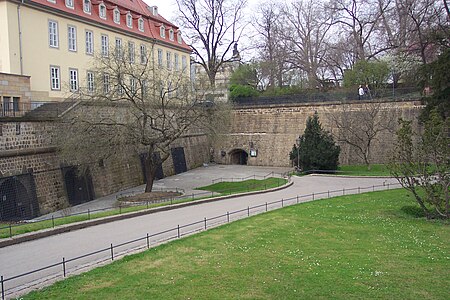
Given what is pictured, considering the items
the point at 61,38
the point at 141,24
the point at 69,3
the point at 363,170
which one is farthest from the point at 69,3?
the point at 363,170

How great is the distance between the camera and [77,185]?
2491 centimetres

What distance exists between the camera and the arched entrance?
42.9 m

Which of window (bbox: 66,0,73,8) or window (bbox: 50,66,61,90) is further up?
window (bbox: 66,0,73,8)

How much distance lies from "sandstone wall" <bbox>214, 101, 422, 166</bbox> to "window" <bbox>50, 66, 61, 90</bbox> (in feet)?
43.8

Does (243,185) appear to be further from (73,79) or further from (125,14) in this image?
(125,14)

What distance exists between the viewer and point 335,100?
127 feet

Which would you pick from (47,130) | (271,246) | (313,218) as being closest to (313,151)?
(313,218)

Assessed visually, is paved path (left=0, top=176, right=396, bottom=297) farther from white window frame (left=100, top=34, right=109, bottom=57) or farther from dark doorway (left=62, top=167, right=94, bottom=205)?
white window frame (left=100, top=34, right=109, bottom=57)

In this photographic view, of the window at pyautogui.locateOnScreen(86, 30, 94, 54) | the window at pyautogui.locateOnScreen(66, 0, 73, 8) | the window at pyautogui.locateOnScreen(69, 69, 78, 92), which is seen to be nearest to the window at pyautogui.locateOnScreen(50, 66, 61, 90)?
the window at pyautogui.locateOnScreen(69, 69, 78, 92)

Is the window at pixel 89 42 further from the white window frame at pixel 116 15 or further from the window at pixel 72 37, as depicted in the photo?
the white window frame at pixel 116 15

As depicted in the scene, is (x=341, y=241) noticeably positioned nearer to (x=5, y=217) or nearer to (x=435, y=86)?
(x=435, y=86)

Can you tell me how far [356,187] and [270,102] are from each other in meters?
17.8

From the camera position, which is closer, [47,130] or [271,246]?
[271,246]

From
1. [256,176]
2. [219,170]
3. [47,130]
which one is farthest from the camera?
[219,170]
